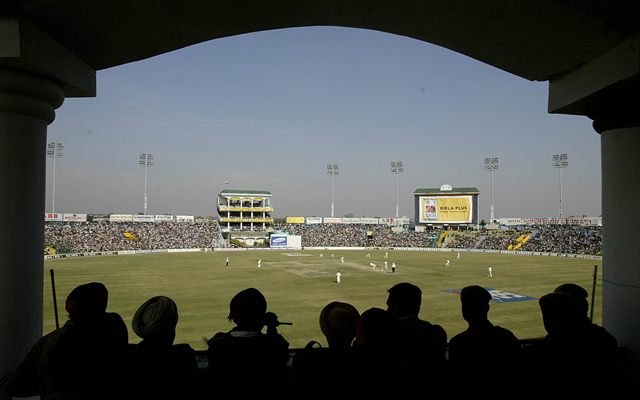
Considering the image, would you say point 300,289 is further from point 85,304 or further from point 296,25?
point 85,304

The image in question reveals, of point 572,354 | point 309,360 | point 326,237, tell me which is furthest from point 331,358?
point 326,237

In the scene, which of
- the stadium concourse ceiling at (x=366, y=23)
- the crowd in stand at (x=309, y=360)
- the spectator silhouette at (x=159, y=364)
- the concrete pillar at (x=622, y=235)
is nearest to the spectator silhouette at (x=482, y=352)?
the crowd in stand at (x=309, y=360)

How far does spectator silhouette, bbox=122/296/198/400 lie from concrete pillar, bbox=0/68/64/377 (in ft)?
5.56

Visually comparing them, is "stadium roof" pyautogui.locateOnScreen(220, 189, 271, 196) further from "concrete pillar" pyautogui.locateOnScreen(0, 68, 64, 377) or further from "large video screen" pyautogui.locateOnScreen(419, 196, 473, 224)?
"concrete pillar" pyautogui.locateOnScreen(0, 68, 64, 377)

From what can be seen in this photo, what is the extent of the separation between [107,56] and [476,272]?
3419 centimetres

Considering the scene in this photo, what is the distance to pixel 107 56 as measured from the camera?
416 cm

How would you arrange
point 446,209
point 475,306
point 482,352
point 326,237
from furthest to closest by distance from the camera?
1. point 326,237
2. point 446,209
3. point 475,306
4. point 482,352

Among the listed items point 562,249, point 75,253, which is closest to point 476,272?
point 562,249

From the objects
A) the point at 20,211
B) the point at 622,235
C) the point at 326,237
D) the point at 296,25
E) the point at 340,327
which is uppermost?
the point at 296,25

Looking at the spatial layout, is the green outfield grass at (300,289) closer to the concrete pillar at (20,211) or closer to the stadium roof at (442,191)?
Result: the concrete pillar at (20,211)

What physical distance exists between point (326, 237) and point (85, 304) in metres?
76.7

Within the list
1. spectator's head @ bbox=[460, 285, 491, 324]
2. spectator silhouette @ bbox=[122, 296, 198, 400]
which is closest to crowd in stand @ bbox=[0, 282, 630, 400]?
spectator silhouette @ bbox=[122, 296, 198, 400]

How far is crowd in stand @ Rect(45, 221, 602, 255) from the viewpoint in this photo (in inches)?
2295

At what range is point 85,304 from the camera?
2.70 metres
